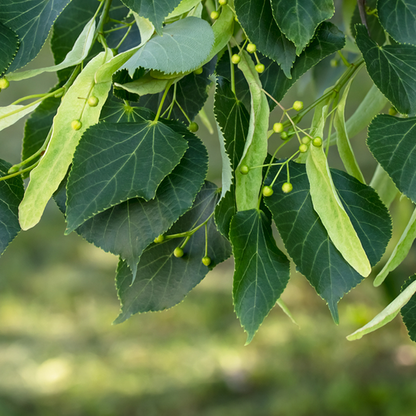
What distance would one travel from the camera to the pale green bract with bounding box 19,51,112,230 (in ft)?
0.78

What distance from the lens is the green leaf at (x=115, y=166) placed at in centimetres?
22

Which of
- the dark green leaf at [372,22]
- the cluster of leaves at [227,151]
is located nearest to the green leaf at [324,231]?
the cluster of leaves at [227,151]

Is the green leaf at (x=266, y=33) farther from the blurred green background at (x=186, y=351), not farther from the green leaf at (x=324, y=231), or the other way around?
the blurred green background at (x=186, y=351)

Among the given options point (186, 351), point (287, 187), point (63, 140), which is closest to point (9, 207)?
point (63, 140)

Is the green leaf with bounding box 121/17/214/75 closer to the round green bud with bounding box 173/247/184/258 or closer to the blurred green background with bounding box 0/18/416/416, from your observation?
the round green bud with bounding box 173/247/184/258

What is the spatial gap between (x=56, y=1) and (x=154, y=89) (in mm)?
90

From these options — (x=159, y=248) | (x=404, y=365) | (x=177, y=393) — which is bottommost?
(x=404, y=365)

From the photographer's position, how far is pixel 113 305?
189 cm

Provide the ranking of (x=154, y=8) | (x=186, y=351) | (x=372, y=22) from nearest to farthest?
1. (x=154, y=8)
2. (x=372, y=22)
3. (x=186, y=351)

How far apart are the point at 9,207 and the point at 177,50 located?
126 millimetres

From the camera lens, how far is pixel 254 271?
10.1 inches

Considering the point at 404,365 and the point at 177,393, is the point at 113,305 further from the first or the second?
the point at 404,365

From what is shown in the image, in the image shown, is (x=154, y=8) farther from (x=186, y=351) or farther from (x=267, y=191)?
(x=186, y=351)

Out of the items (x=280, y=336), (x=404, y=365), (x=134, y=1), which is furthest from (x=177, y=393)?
(x=134, y=1)
